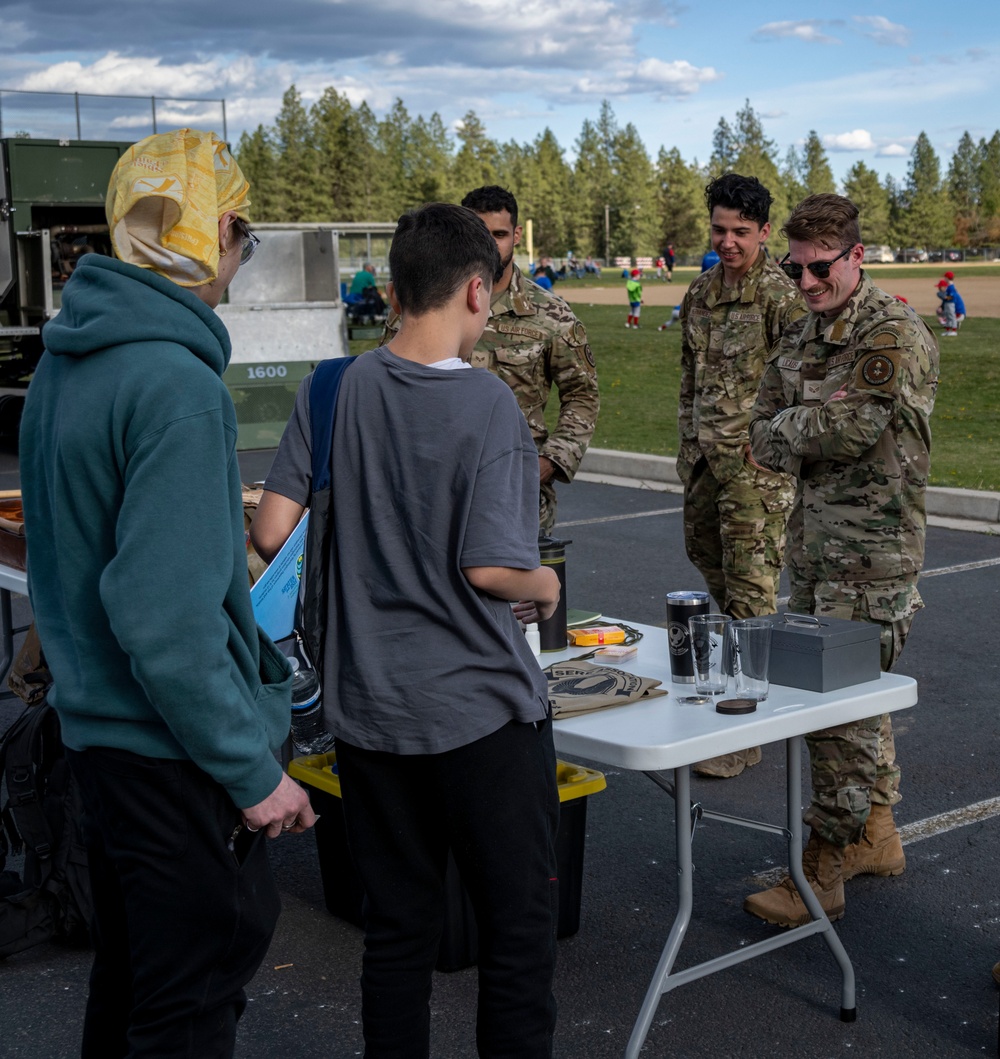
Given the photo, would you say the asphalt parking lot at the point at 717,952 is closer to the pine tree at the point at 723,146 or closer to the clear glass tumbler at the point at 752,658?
the clear glass tumbler at the point at 752,658

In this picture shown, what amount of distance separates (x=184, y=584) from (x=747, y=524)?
345 cm

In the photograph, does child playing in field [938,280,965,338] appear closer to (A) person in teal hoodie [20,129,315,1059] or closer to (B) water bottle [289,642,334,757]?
(B) water bottle [289,642,334,757]

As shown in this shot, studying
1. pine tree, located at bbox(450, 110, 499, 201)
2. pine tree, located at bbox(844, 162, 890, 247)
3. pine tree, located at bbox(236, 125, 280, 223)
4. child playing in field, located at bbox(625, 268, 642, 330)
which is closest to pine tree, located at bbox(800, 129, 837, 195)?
pine tree, located at bbox(844, 162, 890, 247)

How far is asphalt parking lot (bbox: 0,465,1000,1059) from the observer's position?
3197 millimetres

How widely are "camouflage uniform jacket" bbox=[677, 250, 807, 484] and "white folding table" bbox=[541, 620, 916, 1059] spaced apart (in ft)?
5.92

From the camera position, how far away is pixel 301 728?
273 centimetres

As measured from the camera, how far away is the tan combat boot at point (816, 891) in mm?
3723

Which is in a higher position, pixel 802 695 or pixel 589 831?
pixel 802 695

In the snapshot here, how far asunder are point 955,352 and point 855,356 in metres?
19.8

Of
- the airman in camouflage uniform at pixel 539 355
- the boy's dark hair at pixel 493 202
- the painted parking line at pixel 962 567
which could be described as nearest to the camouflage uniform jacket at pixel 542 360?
the airman in camouflage uniform at pixel 539 355

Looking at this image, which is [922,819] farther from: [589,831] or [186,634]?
[186,634]

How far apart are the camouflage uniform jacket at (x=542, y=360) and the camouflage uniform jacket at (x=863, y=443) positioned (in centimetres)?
98

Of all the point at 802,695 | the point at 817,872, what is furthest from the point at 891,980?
the point at 802,695

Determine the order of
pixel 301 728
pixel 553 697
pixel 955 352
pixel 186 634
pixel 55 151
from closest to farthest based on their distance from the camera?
pixel 186 634
pixel 301 728
pixel 553 697
pixel 55 151
pixel 955 352
